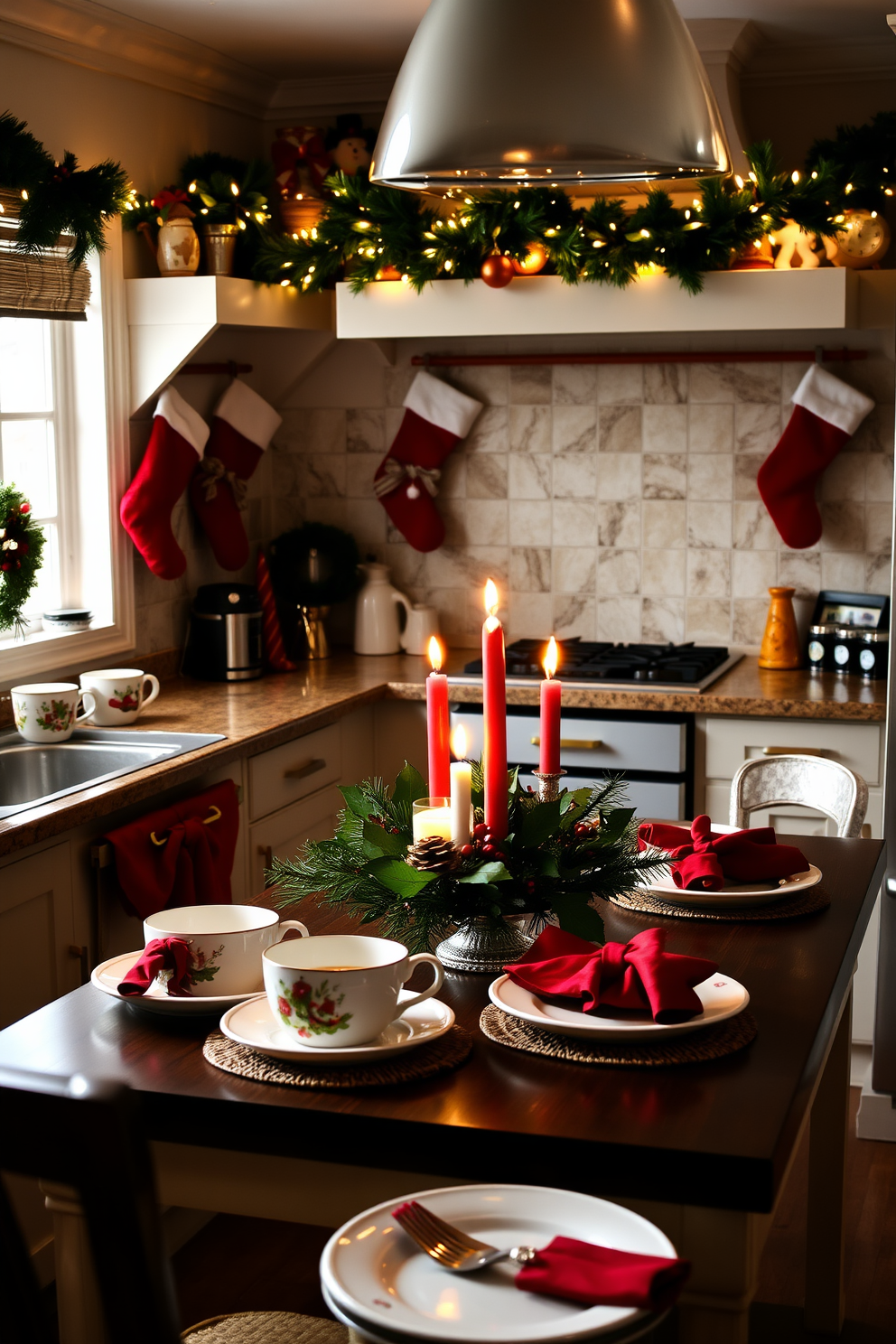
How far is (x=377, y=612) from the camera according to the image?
13.3ft

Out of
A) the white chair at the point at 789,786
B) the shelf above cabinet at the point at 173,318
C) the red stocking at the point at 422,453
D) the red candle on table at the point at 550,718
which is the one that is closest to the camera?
the red candle on table at the point at 550,718

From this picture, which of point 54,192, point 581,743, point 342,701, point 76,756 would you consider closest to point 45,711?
point 76,756

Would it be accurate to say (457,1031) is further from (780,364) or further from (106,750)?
(780,364)

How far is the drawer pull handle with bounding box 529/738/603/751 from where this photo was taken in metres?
3.42

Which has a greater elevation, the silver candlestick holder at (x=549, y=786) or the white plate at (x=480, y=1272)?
→ the silver candlestick holder at (x=549, y=786)

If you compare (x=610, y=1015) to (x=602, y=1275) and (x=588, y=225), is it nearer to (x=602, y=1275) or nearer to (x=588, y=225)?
(x=602, y=1275)

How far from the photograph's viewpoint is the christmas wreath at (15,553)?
2.84 metres

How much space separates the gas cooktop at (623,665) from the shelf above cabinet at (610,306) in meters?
0.81

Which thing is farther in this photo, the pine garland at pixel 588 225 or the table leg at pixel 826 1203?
the pine garland at pixel 588 225

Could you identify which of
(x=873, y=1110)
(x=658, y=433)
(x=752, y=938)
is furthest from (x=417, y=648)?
(x=752, y=938)

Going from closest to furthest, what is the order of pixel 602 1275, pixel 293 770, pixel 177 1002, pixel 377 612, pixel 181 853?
pixel 602 1275 < pixel 177 1002 < pixel 181 853 < pixel 293 770 < pixel 377 612

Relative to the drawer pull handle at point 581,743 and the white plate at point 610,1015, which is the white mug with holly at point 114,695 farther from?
the white plate at point 610,1015

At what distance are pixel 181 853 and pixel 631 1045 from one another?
4.91 ft

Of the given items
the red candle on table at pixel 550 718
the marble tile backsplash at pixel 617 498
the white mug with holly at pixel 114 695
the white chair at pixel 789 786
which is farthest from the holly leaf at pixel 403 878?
the marble tile backsplash at pixel 617 498
